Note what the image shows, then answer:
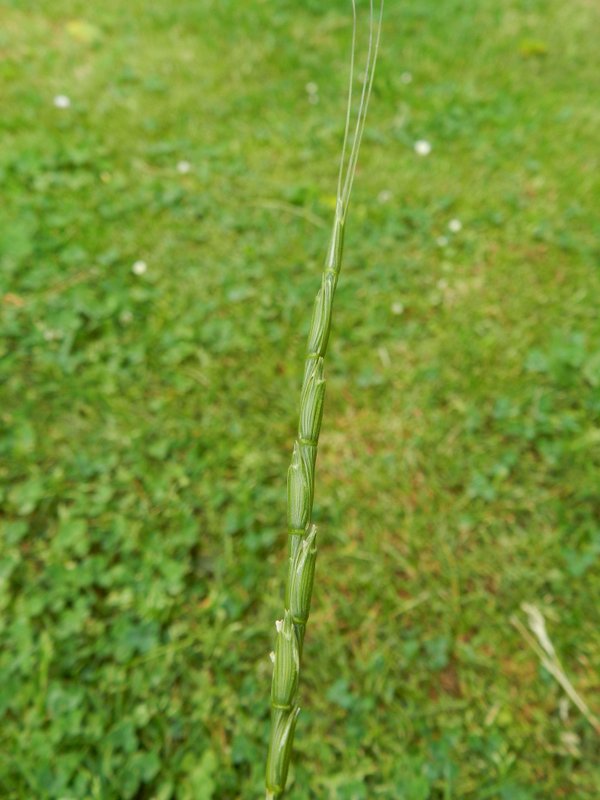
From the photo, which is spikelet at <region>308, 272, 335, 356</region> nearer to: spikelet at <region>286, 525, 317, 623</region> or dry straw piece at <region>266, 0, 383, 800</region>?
dry straw piece at <region>266, 0, 383, 800</region>

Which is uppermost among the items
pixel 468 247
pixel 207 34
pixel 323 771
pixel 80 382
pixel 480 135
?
pixel 207 34

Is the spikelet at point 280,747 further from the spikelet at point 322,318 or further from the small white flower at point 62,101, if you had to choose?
the small white flower at point 62,101

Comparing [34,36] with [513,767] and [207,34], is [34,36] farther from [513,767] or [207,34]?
[513,767]

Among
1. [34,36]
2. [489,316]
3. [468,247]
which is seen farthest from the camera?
[34,36]

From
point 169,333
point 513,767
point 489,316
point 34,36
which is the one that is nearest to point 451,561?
point 513,767

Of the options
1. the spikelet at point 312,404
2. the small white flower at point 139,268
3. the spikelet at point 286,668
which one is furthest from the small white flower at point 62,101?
the spikelet at point 286,668

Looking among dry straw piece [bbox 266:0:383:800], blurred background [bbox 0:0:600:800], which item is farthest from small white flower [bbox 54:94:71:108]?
dry straw piece [bbox 266:0:383:800]
